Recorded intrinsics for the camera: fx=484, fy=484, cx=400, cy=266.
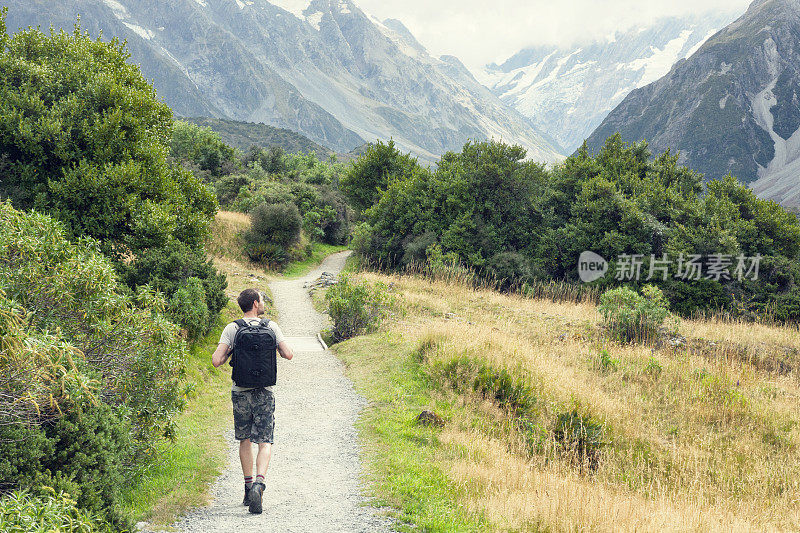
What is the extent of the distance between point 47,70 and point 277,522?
13301 millimetres

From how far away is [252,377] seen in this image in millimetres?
5211

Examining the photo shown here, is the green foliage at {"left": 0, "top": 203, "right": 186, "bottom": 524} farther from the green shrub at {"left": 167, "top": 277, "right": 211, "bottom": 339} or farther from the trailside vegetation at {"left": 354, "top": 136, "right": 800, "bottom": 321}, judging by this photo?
the trailside vegetation at {"left": 354, "top": 136, "right": 800, "bottom": 321}

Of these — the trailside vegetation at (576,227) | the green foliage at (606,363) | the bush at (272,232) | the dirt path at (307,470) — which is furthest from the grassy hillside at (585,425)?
the bush at (272,232)

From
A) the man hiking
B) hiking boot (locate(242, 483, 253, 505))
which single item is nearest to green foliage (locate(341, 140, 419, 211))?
the man hiking

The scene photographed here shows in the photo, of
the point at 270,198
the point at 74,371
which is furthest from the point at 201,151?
the point at 74,371

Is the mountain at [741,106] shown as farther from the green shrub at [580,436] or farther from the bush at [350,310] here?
the green shrub at [580,436]

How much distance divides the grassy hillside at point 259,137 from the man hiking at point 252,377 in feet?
539

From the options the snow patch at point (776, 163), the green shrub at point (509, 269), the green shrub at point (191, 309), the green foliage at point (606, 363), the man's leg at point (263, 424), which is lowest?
the green foliage at point (606, 363)

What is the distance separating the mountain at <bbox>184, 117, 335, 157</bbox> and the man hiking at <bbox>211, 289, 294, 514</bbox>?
16435 cm

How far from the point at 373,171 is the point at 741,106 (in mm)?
176344

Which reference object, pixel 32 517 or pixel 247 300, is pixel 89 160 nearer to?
pixel 247 300

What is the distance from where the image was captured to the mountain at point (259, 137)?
168 metres

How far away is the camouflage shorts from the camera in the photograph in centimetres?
537

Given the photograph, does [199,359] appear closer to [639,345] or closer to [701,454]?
[701,454]
